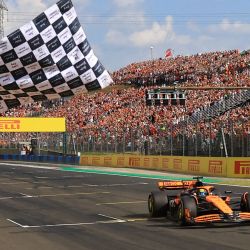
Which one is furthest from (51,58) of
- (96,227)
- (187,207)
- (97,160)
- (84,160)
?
(84,160)

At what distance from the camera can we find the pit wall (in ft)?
81.6

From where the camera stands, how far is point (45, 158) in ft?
151

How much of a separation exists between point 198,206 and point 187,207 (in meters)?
0.40

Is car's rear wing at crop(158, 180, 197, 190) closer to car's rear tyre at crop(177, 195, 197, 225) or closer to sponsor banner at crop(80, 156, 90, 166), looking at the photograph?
car's rear tyre at crop(177, 195, 197, 225)

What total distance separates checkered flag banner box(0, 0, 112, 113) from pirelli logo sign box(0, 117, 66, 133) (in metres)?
36.5

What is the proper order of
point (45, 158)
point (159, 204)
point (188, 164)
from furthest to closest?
point (45, 158), point (188, 164), point (159, 204)

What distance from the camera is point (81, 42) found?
9.95 m

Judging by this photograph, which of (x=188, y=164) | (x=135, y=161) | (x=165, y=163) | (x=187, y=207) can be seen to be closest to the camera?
(x=187, y=207)

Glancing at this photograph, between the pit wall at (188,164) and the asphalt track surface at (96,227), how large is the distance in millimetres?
8924

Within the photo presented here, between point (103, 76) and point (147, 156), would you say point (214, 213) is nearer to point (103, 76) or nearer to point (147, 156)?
point (103, 76)

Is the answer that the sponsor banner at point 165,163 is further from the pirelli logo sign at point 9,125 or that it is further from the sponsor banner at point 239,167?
the pirelli logo sign at point 9,125

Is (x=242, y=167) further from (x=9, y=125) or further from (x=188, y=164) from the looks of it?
(x=9, y=125)

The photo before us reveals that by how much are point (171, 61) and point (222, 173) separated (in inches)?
1691

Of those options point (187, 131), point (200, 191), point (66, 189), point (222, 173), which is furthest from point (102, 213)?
point (187, 131)
